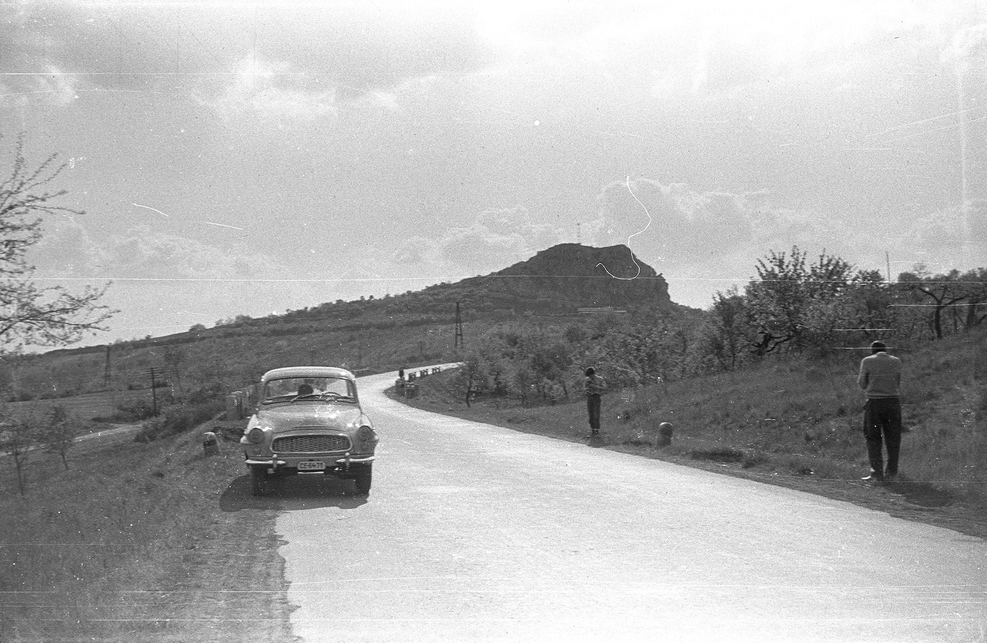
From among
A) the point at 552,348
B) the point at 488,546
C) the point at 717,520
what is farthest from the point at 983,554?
the point at 552,348

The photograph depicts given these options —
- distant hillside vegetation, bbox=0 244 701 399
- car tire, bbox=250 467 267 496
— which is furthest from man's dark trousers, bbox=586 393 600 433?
distant hillside vegetation, bbox=0 244 701 399

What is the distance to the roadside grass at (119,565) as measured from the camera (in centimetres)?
602

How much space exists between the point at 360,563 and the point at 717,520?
421cm

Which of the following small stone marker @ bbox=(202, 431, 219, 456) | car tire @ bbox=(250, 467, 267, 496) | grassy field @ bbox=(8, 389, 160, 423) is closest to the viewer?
car tire @ bbox=(250, 467, 267, 496)

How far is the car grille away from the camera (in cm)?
1273

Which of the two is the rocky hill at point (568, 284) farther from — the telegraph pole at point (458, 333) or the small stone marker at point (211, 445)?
the small stone marker at point (211, 445)

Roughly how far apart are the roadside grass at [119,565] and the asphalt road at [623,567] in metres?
0.84

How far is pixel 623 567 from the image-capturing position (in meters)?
7.57

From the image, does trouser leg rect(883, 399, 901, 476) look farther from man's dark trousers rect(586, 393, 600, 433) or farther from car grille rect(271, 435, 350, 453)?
man's dark trousers rect(586, 393, 600, 433)

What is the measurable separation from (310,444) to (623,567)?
6.47 metres

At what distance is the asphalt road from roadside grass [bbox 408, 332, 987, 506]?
3404 mm

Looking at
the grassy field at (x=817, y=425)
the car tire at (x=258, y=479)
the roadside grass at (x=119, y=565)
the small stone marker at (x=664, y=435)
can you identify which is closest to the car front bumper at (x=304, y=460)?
the car tire at (x=258, y=479)

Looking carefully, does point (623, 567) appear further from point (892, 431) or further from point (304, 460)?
point (892, 431)

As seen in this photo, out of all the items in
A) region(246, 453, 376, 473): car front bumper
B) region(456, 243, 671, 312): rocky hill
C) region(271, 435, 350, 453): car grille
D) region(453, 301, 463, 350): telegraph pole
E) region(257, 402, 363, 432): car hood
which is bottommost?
region(246, 453, 376, 473): car front bumper
